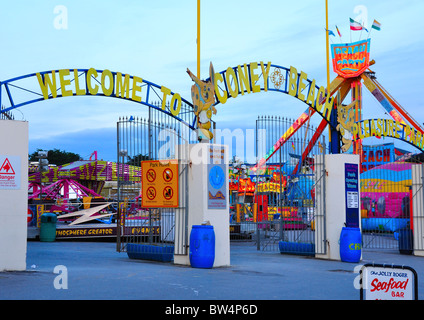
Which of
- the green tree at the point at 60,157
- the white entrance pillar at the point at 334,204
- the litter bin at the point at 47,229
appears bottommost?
the litter bin at the point at 47,229

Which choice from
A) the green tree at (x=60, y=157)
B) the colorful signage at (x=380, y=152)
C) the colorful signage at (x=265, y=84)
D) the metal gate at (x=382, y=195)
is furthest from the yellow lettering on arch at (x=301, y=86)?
the green tree at (x=60, y=157)

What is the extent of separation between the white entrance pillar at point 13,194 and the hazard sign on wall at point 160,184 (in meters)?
3.45

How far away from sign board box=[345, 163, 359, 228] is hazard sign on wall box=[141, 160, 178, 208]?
18.9 feet

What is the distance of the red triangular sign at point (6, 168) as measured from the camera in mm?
12656

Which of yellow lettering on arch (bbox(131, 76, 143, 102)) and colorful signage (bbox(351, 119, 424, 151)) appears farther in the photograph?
colorful signage (bbox(351, 119, 424, 151))

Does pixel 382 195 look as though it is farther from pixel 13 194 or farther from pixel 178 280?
pixel 13 194

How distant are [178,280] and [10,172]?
4.34 metres

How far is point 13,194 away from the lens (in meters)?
12.8

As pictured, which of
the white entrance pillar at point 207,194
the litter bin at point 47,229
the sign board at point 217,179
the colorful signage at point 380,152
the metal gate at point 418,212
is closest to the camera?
the white entrance pillar at point 207,194

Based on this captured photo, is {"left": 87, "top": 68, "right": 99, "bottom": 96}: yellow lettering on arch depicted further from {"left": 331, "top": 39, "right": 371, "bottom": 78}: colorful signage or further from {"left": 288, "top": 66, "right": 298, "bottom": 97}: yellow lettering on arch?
{"left": 331, "top": 39, "right": 371, "bottom": 78}: colorful signage

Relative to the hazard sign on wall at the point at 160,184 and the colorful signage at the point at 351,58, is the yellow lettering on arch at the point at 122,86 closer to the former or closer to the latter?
the hazard sign on wall at the point at 160,184

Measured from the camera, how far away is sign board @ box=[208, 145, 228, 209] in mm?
14758

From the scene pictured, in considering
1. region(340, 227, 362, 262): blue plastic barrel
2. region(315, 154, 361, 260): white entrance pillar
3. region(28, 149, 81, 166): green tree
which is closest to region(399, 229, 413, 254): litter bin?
region(315, 154, 361, 260): white entrance pillar

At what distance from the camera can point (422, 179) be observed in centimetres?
2050
